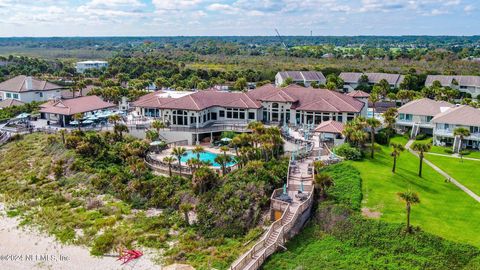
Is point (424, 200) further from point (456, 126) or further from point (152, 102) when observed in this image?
point (152, 102)

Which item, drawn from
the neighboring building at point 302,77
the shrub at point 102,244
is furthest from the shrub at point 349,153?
the neighboring building at point 302,77

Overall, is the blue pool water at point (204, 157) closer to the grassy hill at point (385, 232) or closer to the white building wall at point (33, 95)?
the grassy hill at point (385, 232)

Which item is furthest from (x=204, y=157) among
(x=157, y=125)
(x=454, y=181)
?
(x=454, y=181)

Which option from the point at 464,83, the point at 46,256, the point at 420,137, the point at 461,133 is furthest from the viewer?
the point at 464,83

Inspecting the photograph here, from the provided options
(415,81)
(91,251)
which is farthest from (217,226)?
(415,81)

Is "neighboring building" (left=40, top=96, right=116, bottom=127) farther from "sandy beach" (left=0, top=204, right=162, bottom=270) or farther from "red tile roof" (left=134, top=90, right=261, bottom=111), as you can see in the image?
"sandy beach" (left=0, top=204, right=162, bottom=270)

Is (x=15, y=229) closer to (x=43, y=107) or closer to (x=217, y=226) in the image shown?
(x=217, y=226)

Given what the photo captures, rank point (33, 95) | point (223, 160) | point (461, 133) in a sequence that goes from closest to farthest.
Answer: point (223, 160) < point (461, 133) < point (33, 95)
